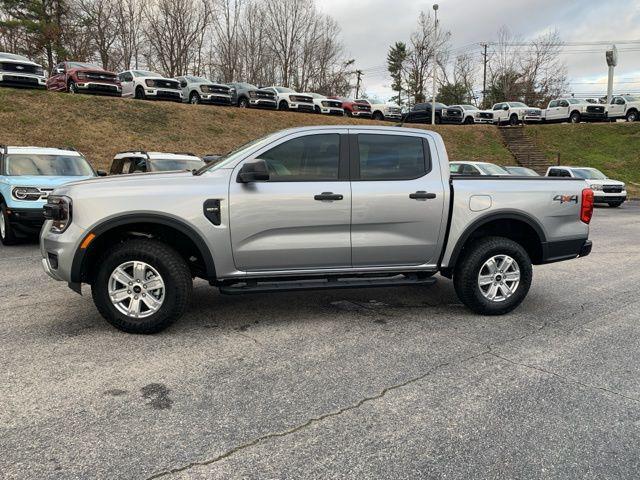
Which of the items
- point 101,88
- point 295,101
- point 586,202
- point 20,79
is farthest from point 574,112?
point 586,202

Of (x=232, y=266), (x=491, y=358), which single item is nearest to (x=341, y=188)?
(x=232, y=266)

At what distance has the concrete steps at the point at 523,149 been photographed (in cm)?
3047

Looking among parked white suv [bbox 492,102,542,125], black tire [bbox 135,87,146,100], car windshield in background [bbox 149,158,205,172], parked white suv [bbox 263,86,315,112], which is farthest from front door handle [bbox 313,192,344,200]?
parked white suv [bbox 492,102,542,125]

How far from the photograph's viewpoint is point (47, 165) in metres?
9.92

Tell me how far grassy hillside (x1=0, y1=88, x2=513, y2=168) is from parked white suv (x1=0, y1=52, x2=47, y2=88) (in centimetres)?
75

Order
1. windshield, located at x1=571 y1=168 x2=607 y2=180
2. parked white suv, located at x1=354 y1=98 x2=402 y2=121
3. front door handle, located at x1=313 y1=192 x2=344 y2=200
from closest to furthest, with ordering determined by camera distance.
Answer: front door handle, located at x1=313 y1=192 x2=344 y2=200 → windshield, located at x1=571 y1=168 x2=607 y2=180 → parked white suv, located at x1=354 y1=98 x2=402 y2=121

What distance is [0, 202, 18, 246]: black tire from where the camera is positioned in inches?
351

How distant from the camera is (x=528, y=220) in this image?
5.11m

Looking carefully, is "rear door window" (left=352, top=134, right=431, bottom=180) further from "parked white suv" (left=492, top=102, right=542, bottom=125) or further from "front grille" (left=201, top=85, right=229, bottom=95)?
"parked white suv" (left=492, top=102, right=542, bottom=125)

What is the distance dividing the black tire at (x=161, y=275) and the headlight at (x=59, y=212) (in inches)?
17.3

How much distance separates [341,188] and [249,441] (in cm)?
255

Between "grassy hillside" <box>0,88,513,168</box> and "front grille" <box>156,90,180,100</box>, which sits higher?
"front grille" <box>156,90,180,100</box>

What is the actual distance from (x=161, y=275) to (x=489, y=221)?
3250 millimetres

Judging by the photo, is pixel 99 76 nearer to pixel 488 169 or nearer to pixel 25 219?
pixel 25 219
